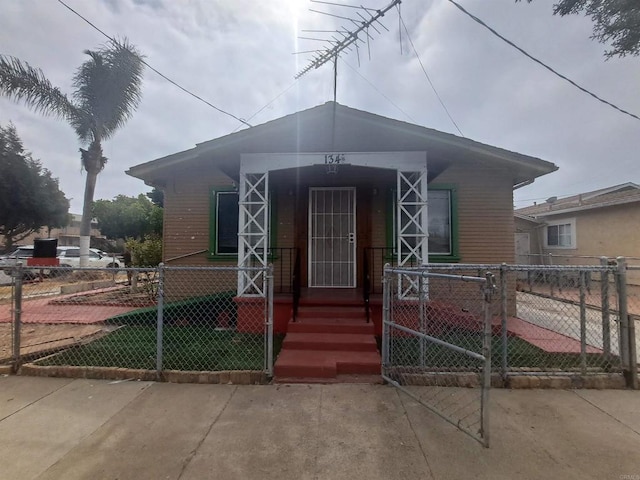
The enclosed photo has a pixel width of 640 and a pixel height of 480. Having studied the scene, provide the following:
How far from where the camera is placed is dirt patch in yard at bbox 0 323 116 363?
4633 mm

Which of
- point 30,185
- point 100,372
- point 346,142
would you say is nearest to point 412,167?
point 346,142

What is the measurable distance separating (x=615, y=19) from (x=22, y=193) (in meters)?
31.6

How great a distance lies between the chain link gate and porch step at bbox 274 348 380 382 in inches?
10.7

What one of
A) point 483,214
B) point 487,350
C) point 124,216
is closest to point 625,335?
point 487,350

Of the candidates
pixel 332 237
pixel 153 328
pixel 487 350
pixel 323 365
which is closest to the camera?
pixel 487 350

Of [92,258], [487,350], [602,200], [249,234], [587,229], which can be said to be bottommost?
[487,350]

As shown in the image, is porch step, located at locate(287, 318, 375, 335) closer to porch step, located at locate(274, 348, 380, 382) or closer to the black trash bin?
porch step, located at locate(274, 348, 380, 382)

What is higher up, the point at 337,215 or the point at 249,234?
the point at 337,215

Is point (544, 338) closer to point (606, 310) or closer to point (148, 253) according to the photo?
point (606, 310)

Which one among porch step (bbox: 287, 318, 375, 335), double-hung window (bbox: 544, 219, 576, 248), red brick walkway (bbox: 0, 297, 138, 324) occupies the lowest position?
red brick walkway (bbox: 0, 297, 138, 324)

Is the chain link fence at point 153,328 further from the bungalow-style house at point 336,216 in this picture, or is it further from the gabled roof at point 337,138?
the gabled roof at point 337,138

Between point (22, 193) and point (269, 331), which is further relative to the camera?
point (22, 193)

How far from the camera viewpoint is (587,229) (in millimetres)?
14883

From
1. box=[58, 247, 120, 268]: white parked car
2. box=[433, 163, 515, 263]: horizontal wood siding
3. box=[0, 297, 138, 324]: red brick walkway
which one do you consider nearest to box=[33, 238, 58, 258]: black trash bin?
box=[58, 247, 120, 268]: white parked car
